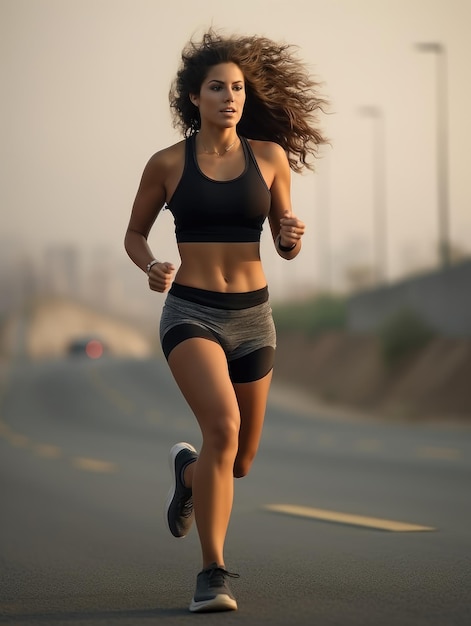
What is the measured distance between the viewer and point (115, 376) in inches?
2121

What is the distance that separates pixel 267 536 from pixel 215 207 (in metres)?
3.37

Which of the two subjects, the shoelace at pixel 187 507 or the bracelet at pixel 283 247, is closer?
the bracelet at pixel 283 247

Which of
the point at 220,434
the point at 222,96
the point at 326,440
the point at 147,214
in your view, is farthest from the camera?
the point at 326,440

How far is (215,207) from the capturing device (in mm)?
6340

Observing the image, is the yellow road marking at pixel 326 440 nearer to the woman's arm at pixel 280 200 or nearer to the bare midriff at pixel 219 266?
the woman's arm at pixel 280 200

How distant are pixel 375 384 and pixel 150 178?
34.2 metres

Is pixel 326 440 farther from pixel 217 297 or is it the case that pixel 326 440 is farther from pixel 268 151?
pixel 217 297

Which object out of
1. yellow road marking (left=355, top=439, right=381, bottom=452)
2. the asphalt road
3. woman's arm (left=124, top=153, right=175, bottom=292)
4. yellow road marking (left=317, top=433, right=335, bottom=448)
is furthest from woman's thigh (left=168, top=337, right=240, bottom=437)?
yellow road marking (left=317, top=433, right=335, bottom=448)

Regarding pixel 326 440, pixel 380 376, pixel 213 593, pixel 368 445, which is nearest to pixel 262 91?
pixel 213 593

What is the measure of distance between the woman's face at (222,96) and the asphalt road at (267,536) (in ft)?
6.69

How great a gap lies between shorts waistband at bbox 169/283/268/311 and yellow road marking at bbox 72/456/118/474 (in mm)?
9530

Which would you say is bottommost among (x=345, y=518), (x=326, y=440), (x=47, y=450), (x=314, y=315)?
(x=314, y=315)

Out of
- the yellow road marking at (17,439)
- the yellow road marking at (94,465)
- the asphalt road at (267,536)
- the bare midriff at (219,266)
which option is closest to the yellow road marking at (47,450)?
the asphalt road at (267,536)

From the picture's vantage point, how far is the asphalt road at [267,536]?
6.15 m
